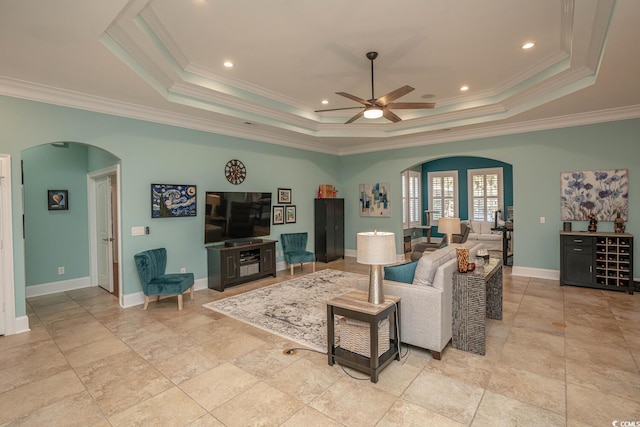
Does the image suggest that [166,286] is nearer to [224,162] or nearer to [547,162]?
[224,162]

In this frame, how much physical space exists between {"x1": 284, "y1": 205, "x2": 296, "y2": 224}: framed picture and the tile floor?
A: 3462 millimetres

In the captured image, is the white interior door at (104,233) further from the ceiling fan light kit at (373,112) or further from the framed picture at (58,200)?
the ceiling fan light kit at (373,112)

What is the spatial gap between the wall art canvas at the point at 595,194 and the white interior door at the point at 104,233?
8156 mm

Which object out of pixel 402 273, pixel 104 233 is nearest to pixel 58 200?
pixel 104 233

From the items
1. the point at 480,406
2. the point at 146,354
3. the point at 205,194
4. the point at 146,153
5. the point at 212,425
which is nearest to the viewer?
the point at 212,425

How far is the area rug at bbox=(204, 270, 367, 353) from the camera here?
3.70 metres

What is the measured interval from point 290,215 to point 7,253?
15.6 ft

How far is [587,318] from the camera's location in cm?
403

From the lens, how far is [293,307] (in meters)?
4.55

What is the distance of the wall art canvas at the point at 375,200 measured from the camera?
8.10 meters

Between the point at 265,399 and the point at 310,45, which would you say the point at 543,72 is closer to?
the point at 310,45

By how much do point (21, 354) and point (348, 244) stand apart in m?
6.80

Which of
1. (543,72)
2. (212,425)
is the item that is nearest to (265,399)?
(212,425)

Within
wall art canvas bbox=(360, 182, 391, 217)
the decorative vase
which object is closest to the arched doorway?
the decorative vase
